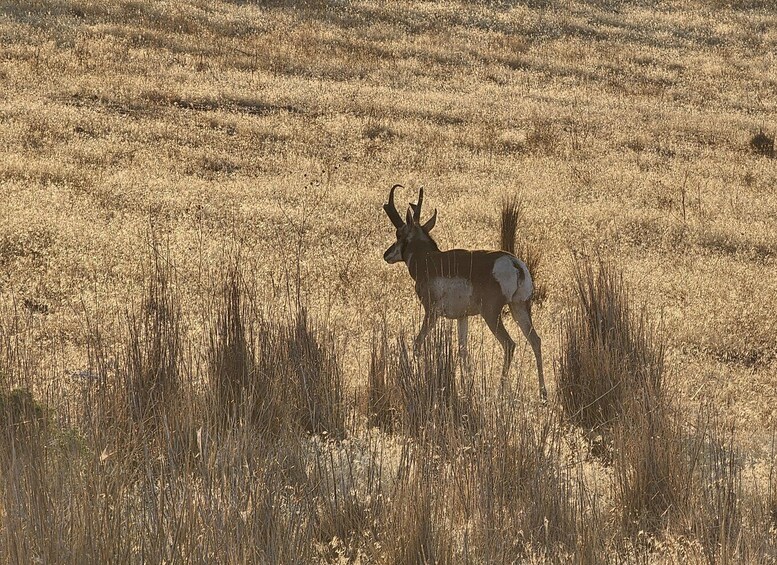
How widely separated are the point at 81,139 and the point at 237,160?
92.0 inches

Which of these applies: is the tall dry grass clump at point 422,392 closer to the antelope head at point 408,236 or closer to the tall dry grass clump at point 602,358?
the tall dry grass clump at point 602,358

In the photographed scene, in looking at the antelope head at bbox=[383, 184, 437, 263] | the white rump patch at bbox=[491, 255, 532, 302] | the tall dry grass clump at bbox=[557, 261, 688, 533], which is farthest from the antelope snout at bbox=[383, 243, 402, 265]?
the tall dry grass clump at bbox=[557, 261, 688, 533]

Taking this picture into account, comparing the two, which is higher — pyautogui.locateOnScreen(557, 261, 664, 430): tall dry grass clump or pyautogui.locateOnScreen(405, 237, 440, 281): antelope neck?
pyautogui.locateOnScreen(405, 237, 440, 281): antelope neck

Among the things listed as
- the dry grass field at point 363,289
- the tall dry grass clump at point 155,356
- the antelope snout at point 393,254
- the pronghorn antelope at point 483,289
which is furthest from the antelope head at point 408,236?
the tall dry grass clump at point 155,356

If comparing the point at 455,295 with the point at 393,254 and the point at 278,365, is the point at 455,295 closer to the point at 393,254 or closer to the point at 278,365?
the point at 393,254

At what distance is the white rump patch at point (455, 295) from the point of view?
791cm

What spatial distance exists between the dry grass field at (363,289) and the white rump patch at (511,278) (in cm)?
40

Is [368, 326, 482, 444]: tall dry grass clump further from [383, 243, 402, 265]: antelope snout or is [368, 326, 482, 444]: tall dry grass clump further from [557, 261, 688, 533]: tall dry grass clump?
[383, 243, 402, 265]: antelope snout

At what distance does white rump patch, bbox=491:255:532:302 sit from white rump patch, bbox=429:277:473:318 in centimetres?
23

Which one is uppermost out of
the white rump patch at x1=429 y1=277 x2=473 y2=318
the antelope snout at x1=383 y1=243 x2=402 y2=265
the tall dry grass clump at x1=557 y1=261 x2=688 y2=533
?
the antelope snout at x1=383 y1=243 x2=402 y2=265

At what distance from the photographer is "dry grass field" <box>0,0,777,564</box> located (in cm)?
438

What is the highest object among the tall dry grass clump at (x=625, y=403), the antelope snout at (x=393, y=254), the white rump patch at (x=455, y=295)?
the antelope snout at (x=393, y=254)

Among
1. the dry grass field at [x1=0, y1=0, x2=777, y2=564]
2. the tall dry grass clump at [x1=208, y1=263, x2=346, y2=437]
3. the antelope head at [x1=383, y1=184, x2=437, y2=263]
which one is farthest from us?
the antelope head at [x1=383, y1=184, x2=437, y2=263]

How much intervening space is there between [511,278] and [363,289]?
300cm
